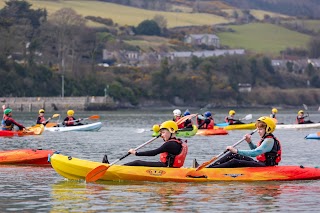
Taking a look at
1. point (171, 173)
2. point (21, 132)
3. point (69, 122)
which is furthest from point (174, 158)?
point (69, 122)

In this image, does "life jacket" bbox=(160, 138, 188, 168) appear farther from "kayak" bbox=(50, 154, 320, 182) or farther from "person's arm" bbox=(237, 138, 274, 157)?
"person's arm" bbox=(237, 138, 274, 157)

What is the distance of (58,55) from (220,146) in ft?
414

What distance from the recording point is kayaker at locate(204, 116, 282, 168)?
1352 inches

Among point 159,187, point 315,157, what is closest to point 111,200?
point 159,187

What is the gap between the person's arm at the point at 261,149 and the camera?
34156 millimetres

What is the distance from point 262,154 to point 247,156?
0.49 metres

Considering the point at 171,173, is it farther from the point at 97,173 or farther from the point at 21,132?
the point at 21,132

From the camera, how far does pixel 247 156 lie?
34781 millimetres

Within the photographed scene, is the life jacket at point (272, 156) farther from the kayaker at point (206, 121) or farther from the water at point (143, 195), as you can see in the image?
the kayaker at point (206, 121)

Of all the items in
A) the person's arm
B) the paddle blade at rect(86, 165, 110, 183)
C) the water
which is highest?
the person's arm

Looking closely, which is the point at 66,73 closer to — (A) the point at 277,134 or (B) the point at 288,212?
(A) the point at 277,134

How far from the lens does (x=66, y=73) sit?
6850 inches

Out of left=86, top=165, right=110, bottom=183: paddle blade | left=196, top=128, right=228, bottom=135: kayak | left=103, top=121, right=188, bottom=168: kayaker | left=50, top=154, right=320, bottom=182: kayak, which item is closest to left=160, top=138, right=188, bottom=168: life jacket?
left=103, top=121, right=188, bottom=168: kayaker

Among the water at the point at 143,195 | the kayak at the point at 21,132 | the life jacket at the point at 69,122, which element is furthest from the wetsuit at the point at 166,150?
the life jacket at the point at 69,122
